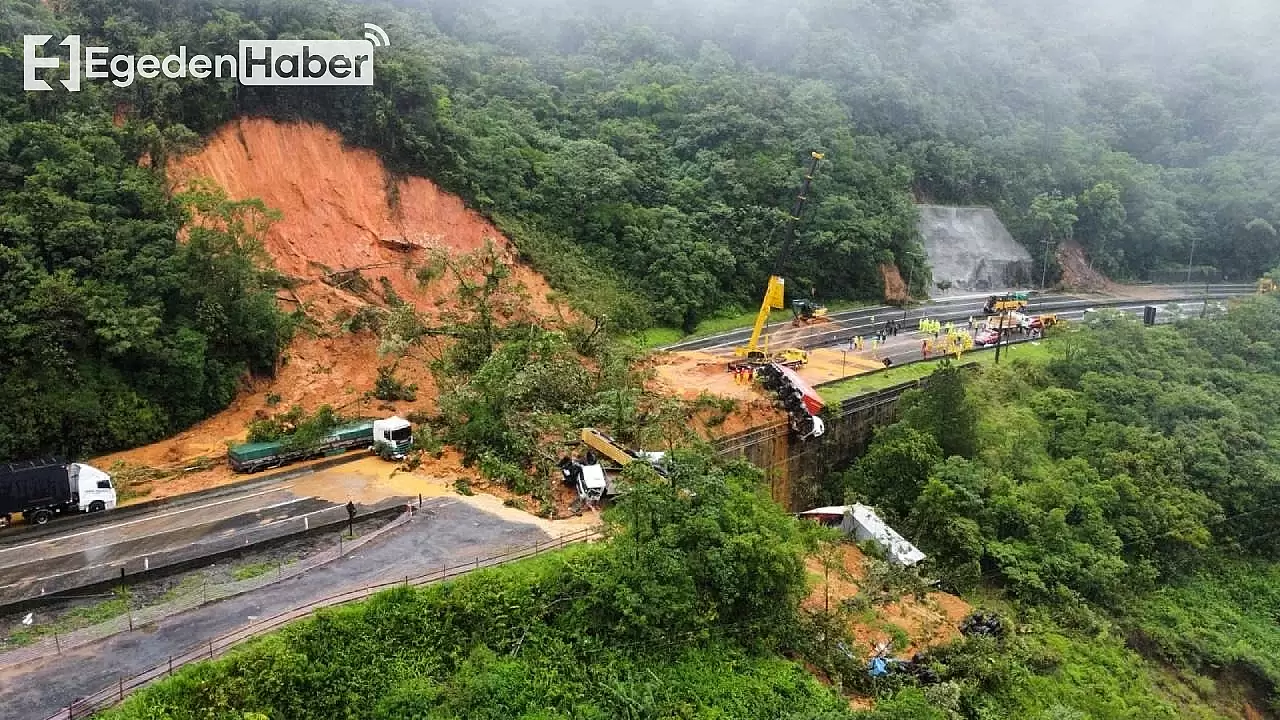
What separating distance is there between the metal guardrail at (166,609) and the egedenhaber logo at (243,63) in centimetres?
2038

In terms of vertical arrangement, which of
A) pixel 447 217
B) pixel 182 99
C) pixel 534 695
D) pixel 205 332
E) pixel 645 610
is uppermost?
pixel 182 99

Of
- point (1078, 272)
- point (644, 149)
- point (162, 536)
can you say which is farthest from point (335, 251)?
point (1078, 272)

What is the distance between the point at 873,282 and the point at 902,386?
1589cm

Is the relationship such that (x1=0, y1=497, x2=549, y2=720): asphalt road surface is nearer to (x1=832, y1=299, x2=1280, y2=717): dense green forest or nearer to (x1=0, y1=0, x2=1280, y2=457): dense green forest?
(x1=0, y1=0, x2=1280, y2=457): dense green forest

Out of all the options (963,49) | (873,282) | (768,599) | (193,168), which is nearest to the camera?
(768,599)

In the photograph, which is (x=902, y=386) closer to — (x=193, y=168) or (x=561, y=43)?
(x=193, y=168)

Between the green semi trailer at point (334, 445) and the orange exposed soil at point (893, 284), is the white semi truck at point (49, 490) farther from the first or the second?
the orange exposed soil at point (893, 284)

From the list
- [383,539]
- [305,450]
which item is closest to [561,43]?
[305,450]

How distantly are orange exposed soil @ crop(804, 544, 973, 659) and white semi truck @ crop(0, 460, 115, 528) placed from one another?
17.6 meters

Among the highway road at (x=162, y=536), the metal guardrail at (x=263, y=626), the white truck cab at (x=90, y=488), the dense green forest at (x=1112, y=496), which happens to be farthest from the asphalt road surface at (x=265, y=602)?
the dense green forest at (x=1112, y=496)

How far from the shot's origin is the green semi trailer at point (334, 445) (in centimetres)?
2394

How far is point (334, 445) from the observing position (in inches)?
1002

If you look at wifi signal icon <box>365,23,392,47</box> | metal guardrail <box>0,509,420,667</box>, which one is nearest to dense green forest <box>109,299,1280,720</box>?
metal guardrail <box>0,509,420,667</box>

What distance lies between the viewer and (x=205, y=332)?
26.6 meters
